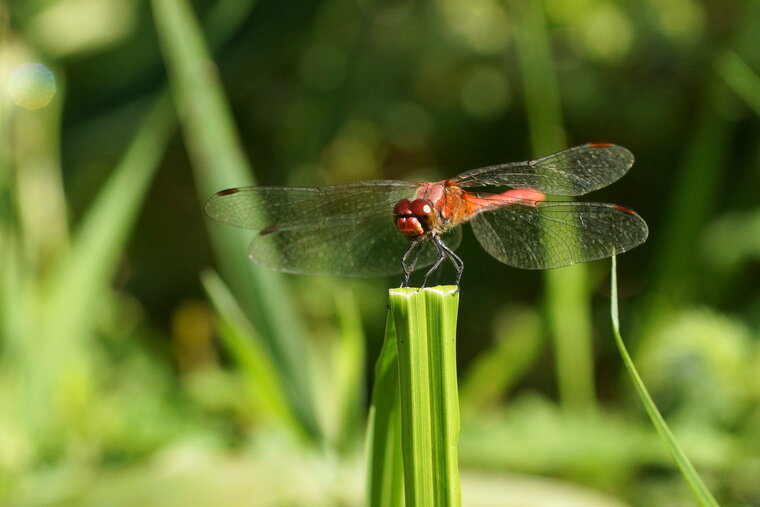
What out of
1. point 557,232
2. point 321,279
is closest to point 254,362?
point 557,232

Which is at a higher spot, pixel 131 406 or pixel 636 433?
pixel 131 406

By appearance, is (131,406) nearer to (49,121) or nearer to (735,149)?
(49,121)

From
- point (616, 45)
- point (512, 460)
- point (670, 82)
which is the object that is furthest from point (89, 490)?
point (670, 82)

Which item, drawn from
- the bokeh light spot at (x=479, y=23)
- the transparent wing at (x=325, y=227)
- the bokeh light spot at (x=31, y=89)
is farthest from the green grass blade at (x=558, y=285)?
the bokeh light spot at (x=31, y=89)

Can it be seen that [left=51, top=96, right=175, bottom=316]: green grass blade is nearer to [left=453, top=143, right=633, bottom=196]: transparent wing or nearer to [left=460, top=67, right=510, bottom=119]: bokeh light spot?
[left=453, top=143, right=633, bottom=196]: transparent wing

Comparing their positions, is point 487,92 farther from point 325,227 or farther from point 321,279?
point 325,227

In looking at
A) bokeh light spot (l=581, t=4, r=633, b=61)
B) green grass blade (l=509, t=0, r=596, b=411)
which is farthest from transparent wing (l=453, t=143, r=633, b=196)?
bokeh light spot (l=581, t=4, r=633, b=61)

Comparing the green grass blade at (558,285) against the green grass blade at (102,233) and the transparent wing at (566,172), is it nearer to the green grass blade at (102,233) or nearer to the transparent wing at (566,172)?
the transparent wing at (566,172)
